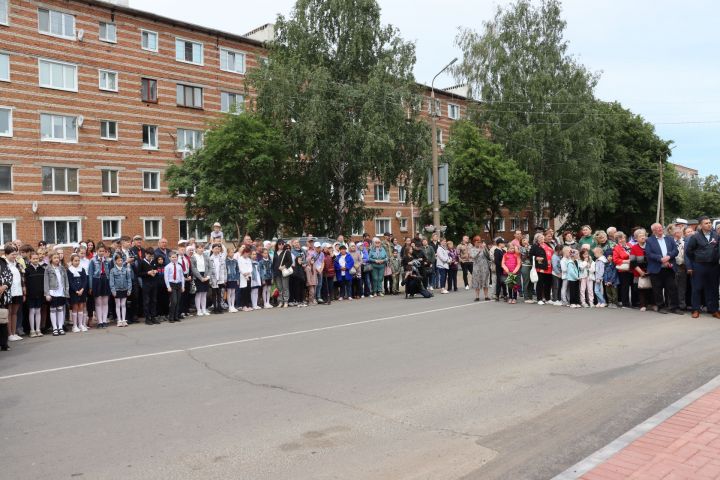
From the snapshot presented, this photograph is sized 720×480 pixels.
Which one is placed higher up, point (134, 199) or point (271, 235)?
point (134, 199)

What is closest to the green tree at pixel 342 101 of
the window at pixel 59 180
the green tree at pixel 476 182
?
the green tree at pixel 476 182

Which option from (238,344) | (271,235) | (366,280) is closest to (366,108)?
(271,235)

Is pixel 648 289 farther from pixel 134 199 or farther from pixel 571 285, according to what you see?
pixel 134 199

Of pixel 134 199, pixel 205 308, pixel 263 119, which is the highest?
pixel 263 119

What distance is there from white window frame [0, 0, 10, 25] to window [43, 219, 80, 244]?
11.0 m

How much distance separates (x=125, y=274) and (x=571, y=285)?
35.5 ft

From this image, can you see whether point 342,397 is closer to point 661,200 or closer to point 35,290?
point 35,290

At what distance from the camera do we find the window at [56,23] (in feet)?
108

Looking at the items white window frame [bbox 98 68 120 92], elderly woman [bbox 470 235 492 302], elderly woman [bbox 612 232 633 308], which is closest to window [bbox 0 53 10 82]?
white window frame [bbox 98 68 120 92]

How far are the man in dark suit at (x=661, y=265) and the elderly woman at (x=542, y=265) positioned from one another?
2.36 meters

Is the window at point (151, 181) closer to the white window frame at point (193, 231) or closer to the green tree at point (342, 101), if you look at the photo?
the white window frame at point (193, 231)

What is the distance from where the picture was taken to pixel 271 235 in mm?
32906

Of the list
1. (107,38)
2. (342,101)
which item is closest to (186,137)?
(107,38)

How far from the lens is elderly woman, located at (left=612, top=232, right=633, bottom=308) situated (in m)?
13.7
